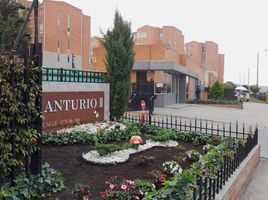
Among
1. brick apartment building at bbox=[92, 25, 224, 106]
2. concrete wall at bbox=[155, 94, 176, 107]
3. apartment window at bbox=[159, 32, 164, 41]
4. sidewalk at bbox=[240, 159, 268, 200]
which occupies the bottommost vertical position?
sidewalk at bbox=[240, 159, 268, 200]

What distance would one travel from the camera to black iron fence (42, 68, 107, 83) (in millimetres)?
9263

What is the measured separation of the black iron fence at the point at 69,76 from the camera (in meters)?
9.26

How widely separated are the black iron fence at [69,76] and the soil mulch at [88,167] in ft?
9.58

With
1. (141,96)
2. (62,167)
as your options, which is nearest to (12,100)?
(62,167)

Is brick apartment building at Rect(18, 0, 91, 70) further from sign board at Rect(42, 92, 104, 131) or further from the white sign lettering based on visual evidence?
the white sign lettering

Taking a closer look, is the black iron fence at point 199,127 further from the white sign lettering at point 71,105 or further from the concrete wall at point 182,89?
the concrete wall at point 182,89

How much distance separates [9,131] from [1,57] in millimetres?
968

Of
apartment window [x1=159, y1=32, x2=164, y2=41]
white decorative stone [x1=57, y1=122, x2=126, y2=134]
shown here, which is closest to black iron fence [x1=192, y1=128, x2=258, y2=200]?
white decorative stone [x1=57, y1=122, x2=126, y2=134]

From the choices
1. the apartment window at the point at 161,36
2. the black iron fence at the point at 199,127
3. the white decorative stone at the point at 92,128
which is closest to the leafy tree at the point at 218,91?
the black iron fence at the point at 199,127

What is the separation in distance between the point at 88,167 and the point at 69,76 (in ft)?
16.5

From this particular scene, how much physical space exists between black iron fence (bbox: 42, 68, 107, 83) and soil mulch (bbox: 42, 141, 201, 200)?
292 centimetres

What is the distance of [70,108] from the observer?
9.73 meters

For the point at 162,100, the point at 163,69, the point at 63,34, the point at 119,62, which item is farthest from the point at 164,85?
the point at 63,34

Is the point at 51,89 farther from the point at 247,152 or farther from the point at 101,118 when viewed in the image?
the point at 247,152
